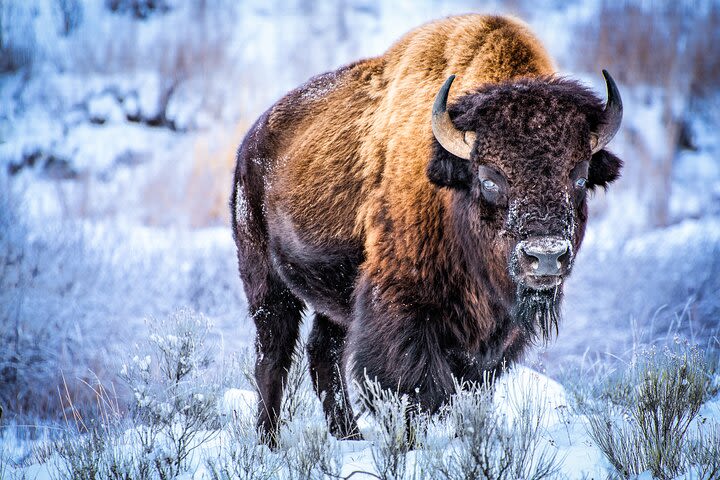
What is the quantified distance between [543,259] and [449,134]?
814 millimetres

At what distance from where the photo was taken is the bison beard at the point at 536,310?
10.8 feet

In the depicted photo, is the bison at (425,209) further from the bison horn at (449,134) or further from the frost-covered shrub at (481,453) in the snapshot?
the frost-covered shrub at (481,453)

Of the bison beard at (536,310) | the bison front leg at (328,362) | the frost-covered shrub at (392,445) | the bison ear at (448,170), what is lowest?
the bison front leg at (328,362)

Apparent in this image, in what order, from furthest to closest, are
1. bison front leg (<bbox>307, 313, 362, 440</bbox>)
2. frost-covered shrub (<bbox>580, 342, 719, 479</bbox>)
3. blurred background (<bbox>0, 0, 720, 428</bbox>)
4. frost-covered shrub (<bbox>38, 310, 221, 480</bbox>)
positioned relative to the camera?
blurred background (<bbox>0, 0, 720, 428</bbox>) < bison front leg (<bbox>307, 313, 362, 440</bbox>) < frost-covered shrub (<bbox>38, 310, 221, 480</bbox>) < frost-covered shrub (<bbox>580, 342, 719, 479</bbox>)

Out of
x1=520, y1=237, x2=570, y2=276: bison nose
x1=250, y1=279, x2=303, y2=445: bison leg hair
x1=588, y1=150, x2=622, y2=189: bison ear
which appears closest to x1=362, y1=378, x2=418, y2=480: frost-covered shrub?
x1=520, y1=237, x2=570, y2=276: bison nose

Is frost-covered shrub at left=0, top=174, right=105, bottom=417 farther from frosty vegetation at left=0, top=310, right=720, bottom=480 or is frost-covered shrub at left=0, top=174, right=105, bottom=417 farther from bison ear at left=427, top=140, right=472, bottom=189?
bison ear at left=427, top=140, right=472, bottom=189

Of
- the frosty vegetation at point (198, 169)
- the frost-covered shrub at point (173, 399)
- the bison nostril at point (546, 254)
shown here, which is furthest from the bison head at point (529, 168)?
the frosty vegetation at point (198, 169)

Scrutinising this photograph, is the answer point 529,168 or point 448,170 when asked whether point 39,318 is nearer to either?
point 448,170

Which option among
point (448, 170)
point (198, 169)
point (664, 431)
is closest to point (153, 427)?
point (448, 170)

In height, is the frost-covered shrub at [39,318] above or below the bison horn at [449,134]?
below

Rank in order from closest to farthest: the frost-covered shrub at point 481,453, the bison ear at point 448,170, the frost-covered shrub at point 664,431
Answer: the frost-covered shrub at point 481,453, the frost-covered shrub at point 664,431, the bison ear at point 448,170

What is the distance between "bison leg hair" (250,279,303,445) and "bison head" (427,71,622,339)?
5.82 feet

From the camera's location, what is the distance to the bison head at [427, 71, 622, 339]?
300 cm

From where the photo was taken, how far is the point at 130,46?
63.1ft
